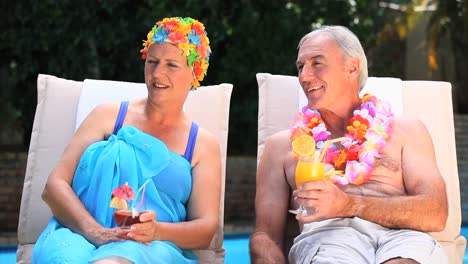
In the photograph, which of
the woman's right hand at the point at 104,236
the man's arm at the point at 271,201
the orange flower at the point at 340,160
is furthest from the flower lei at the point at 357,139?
the woman's right hand at the point at 104,236

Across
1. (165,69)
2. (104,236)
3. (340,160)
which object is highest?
(165,69)

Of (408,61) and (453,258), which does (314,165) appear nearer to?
(453,258)

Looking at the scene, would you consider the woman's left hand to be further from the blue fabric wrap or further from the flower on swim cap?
the flower on swim cap

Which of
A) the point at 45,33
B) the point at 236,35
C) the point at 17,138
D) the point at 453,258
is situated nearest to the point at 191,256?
the point at 453,258

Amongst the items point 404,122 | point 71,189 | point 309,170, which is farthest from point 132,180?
point 404,122

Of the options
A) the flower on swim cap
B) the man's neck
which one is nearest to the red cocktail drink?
the flower on swim cap

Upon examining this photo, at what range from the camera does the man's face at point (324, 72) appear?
11.0ft

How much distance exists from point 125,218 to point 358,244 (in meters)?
0.87

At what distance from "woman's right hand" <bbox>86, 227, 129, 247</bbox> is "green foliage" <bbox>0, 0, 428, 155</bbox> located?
639cm

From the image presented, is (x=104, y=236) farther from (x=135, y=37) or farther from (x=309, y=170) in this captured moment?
(x=135, y=37)

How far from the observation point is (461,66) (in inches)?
483

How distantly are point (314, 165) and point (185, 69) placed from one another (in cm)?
76

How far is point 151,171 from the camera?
321 centimetres

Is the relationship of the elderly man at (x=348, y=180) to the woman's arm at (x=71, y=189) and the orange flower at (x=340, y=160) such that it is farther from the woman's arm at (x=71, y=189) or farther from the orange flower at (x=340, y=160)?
the woman's arm at (x=71, y=189)
